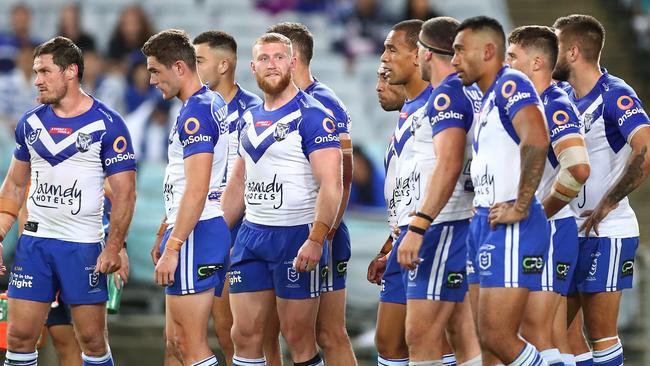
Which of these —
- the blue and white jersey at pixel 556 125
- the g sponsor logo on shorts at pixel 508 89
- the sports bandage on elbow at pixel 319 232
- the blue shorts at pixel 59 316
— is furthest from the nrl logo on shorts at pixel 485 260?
the blue shorts at pixel 59 316

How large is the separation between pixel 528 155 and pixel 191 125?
2.29 meters

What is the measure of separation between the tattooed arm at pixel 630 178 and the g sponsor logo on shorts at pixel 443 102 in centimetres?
152

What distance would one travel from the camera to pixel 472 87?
7789 millimetres

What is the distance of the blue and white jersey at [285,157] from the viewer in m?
8.17

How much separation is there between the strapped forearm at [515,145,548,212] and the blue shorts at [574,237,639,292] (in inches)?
65.0

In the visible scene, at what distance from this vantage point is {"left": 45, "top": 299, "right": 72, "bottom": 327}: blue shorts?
9.48m

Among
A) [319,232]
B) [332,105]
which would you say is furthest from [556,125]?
[332,105]

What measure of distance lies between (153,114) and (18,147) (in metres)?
6.54

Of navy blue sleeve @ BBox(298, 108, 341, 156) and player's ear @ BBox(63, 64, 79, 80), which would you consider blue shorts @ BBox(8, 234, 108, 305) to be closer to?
player's ear @ BBox(63, 64, 79, 80)

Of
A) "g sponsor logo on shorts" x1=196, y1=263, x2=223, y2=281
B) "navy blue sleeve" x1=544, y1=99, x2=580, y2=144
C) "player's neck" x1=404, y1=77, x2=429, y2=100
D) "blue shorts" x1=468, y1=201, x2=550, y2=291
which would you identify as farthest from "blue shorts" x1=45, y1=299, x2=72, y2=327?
"navy blue sleeve" x1=544, y1=99, x2=580, y2=144

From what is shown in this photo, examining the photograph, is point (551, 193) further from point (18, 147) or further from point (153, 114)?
point (153, 114)

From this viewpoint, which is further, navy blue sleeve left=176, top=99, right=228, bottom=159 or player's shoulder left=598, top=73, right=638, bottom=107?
player's shoulder left=598, top=73, right=638, bottom=107

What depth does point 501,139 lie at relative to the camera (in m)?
7.15

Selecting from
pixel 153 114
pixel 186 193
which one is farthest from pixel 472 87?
pixel 153 114
